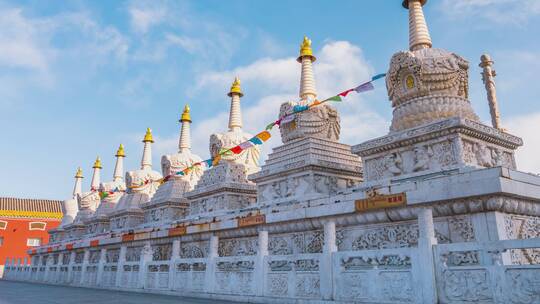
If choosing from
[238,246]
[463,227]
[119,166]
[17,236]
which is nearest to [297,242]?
[238,246]

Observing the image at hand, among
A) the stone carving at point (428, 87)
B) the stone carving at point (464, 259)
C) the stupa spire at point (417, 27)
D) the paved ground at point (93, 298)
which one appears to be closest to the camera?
the stone carving at point (464, 259)

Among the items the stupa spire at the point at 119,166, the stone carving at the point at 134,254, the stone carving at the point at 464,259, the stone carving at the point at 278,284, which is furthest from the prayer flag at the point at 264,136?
the stupa spire at the point at 119,166

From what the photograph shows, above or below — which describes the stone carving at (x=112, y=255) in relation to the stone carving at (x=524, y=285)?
above

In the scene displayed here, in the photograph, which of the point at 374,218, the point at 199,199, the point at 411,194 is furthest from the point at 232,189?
the point at 411,194

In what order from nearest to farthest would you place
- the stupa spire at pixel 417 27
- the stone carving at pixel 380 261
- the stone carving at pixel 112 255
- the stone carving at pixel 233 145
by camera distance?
1. the stone carving at pixel 380 261
2. the stupa spire at pixel 417 27
3. the stone carving at pixel 112 255
4. the stone carving at pixel 233 145

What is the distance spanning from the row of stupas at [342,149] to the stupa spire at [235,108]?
2.2 inches

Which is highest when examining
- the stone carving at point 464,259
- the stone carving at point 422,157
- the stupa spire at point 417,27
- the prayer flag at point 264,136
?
the stupa spire at point 417,27

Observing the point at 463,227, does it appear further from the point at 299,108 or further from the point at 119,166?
the point at 119,166

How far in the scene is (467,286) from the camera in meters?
6.30

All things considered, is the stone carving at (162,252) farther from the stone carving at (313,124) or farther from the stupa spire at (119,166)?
the stupa spire at (119,166)

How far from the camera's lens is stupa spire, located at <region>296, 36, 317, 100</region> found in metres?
18.5

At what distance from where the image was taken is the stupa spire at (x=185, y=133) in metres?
25.9

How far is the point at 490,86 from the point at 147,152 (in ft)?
72.4

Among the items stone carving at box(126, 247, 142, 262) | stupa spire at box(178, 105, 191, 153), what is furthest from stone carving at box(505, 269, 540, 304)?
stupa spire at box(178, 105, 191, 153)
